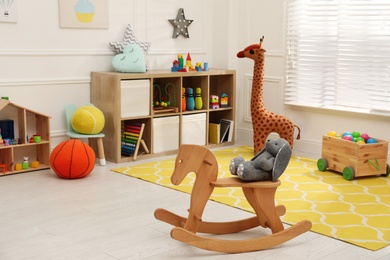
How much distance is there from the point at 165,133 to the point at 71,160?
3.85ft

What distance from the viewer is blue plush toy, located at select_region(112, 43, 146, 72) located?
500 cm

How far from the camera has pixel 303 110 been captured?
17.8 feet

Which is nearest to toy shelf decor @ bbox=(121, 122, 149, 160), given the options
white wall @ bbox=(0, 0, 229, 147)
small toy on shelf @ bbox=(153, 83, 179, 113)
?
small toy on shelf @ bbox=(153, 83, 179, 113)

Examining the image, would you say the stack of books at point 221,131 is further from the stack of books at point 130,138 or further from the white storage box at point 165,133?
the stack of books at point 130,138

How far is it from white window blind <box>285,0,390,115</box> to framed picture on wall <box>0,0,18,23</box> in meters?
2.40

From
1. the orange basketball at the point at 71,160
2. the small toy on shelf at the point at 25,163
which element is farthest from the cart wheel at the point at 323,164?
the small toy on shelf at the point at 25,163

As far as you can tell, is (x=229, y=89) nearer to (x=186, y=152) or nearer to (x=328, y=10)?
(x=328, y=10)

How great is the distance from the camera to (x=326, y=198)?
12.8 feet

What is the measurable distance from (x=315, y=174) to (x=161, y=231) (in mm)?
1786

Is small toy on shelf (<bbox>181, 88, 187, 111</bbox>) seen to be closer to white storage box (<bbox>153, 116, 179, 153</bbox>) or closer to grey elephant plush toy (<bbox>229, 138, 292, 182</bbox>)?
white storage box (<bbox>153, 116, 179, 153</bbox>)

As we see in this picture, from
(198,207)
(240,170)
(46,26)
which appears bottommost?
(198,207)

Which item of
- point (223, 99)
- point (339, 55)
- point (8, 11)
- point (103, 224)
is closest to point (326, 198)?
point (103, 224)

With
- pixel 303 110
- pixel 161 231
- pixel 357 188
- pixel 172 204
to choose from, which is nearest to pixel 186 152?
pixel 161 231

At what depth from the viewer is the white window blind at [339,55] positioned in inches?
188
